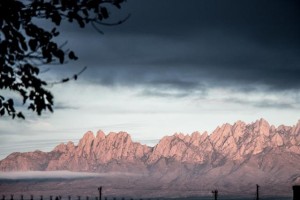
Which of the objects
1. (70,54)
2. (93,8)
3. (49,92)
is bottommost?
(49,92)

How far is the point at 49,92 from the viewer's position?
1614 centimetres

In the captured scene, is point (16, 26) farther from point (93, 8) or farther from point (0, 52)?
point (93, 8)

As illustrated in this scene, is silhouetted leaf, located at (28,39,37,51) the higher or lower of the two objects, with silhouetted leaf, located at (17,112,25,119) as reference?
higher

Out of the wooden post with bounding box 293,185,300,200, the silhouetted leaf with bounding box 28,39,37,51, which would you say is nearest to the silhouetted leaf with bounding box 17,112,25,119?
the silhouetted leaf with bounding box 28,39,37,51

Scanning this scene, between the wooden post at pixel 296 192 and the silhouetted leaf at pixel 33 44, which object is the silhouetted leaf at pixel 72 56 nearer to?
the silhouetted leaf at pixel 33 44

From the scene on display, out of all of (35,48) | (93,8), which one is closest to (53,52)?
(35,48)

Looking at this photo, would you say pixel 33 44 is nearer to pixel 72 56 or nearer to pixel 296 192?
pixel 72 56

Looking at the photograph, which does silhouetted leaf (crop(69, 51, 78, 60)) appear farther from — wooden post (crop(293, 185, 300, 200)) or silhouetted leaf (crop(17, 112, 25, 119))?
wooden post (crop(293, 185, 300, 200))

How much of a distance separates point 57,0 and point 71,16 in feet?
1.86

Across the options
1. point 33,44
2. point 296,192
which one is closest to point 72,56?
point 33,44

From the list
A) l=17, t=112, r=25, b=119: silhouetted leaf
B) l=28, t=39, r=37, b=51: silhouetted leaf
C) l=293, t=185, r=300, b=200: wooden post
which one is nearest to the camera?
l=28, t=39, r=37, b=51: silhouetted leaf

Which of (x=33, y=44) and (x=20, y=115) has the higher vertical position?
(x=33, y=44)

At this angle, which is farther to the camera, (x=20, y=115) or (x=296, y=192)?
(x=296, y=192)

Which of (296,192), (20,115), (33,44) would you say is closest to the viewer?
(33,44)
